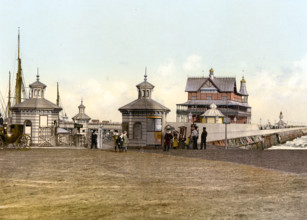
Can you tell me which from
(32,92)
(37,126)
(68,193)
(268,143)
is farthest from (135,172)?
(268,143)

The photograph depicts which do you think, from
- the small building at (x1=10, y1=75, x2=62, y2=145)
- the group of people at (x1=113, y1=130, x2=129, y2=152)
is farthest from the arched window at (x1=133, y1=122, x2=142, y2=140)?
the group of people at (x1=113, y1=130, x2=129, y2=152)

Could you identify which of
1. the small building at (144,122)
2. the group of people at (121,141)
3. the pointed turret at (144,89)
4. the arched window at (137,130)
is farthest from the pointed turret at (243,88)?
the group of people at (121,141)

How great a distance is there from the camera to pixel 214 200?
10.2 metres

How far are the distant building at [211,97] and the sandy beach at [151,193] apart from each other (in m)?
66.0

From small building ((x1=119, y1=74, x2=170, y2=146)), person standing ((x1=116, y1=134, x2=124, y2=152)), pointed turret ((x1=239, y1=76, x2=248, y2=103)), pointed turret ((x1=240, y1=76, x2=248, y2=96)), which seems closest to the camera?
person standing ((x1=116, y1=134, x2=124, y2=152))

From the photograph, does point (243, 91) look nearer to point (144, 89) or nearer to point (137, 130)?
point (144, 89)

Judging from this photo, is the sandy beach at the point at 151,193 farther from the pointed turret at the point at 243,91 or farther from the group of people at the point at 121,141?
the pointed turret at the point at 243,91

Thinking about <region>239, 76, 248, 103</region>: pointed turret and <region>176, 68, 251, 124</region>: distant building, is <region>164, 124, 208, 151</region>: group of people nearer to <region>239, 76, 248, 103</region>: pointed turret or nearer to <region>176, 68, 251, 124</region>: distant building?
<region>176, 68, 251, 124</region>: distant building

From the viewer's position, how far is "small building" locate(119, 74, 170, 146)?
114 feet

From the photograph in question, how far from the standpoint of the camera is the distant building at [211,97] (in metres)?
83.1

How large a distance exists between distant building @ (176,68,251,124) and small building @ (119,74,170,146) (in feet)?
154

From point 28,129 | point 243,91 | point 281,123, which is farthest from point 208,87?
point 28,129

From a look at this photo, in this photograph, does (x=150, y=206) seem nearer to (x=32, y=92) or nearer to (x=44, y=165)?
(x=44, y=165)

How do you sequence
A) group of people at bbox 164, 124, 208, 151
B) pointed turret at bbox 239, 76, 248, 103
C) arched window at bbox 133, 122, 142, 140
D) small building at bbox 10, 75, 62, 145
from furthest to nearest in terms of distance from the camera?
pointed turret at bbox 239, 76, 248, 103
arched window at bbox 133, 122, 142, 140
small building at bbox 10, 75, 62, 145
group of people at bbox 164, 124, 208, 151
